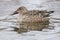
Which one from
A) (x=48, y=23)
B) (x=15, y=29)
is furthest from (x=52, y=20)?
(x=15, y=29)

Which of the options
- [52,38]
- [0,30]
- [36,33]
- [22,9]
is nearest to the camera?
[52,38]

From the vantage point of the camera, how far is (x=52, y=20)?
6.70m

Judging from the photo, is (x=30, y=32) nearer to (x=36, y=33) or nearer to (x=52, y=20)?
(x=36, y=33)

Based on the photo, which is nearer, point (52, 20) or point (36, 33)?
point (36, 33)

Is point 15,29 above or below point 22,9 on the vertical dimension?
below

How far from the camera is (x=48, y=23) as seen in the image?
19.6 ft

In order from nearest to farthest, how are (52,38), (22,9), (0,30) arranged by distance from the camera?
(52,38)
(0,30)
(22,9)

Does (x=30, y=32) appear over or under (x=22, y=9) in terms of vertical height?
under

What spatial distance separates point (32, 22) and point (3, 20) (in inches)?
39.3

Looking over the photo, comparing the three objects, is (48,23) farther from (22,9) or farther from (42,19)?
(22,9)

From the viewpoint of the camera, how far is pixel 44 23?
591 centimetres

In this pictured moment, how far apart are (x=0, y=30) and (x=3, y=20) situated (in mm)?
921

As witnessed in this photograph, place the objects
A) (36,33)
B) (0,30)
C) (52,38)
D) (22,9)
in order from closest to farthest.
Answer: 1. (52,38)
2. (36,33)
3. (0,30)
4. (22,9)

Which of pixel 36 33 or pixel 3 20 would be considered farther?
pixel 3 20
